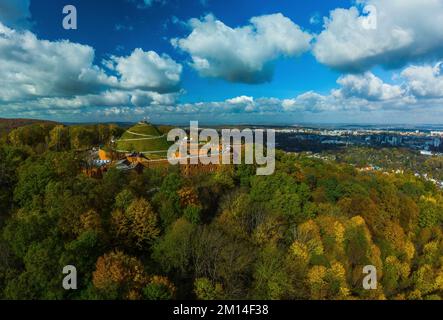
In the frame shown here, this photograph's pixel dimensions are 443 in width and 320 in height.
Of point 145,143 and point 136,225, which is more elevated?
point 145,143

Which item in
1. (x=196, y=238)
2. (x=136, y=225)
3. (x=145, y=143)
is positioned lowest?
(x=196, y=238)

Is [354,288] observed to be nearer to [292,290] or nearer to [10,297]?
[292,290]


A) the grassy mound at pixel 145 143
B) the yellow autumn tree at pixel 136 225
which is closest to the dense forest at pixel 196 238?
the yellow autumn tree at pixel 136 225

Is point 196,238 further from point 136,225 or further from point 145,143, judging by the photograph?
point 145,143

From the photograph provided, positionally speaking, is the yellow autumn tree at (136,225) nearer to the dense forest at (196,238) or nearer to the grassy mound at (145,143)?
the dense forest at (196,238)

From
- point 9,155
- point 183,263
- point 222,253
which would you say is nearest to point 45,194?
point 9,155

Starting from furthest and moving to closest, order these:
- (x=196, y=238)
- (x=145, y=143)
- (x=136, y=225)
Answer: (x=145, y=143) → (x=136, y=225) → (x=196, y=238)

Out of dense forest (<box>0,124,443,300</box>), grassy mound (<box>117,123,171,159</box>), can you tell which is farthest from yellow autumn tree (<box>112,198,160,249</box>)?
grassy mound (<box>117,123,171,159</box>)

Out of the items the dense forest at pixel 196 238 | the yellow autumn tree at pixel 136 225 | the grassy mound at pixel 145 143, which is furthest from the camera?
the grassy mound at pixel 145 143

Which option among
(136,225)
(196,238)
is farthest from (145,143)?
(196,238)
